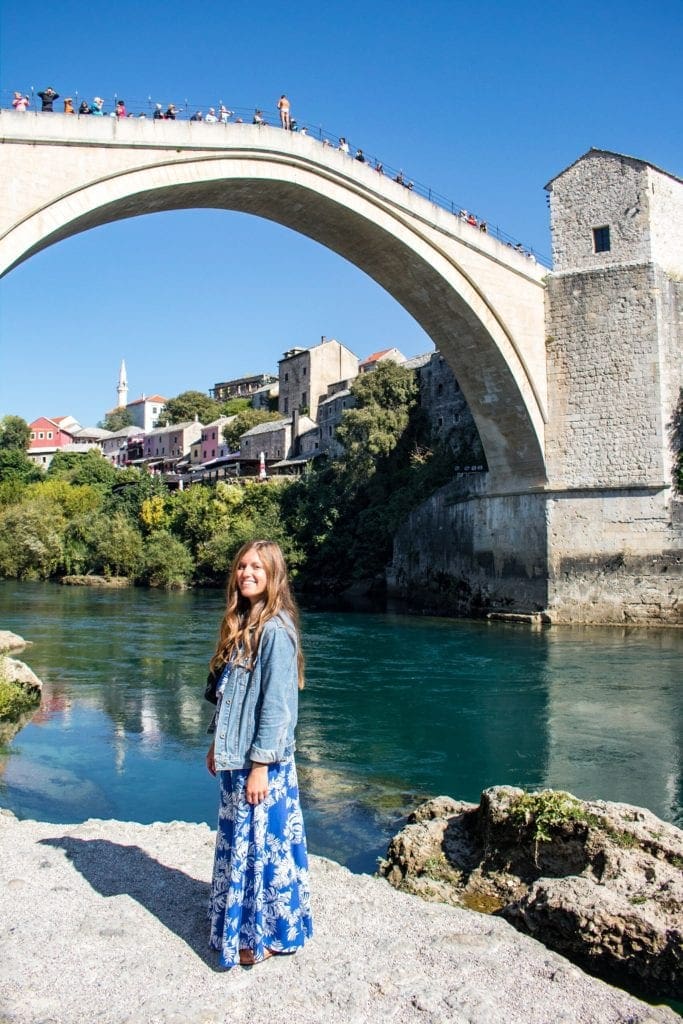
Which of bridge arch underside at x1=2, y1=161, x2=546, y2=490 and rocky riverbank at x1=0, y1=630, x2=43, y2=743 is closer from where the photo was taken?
rocky riverbank at x1=0, y1=630, x2=43, y2=743

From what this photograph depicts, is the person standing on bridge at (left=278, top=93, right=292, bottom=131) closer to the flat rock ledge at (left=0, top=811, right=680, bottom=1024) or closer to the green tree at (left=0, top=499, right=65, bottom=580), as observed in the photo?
the flat rock ledge at (left=0, top=811, right=680, bottom=1024)

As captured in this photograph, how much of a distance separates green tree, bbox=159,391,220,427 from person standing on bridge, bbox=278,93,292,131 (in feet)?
153

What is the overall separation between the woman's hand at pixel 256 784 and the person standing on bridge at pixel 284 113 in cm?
1222

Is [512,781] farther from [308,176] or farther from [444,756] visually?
[308,176]

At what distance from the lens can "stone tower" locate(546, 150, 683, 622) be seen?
14.7m

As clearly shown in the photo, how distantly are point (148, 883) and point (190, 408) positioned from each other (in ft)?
195

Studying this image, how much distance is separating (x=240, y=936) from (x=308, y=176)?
12122 millimetres

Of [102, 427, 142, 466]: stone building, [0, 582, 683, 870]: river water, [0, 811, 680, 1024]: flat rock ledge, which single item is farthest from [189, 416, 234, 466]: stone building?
[0, 811, 680, 1024]: flat rock ledge

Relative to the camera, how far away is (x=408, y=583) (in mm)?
21094

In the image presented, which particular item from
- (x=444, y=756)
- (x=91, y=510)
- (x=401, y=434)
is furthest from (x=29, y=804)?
(x=91, y=510)

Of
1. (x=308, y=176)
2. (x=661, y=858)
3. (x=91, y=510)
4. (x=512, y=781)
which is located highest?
(x=308, y=176)

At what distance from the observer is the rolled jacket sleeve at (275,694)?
2623 millimetres

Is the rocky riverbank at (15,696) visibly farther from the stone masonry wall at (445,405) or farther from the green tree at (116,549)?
the green tree at (116,549)

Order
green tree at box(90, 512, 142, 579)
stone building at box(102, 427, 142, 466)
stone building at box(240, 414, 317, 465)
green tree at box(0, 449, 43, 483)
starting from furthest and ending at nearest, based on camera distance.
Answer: stone building at box(102, 427, 142, 466)
green tree at box(0, 449, 43, 483)
stone building at box(240, 414, 317, 465)
green tree at box(90, 512, 142, 579)
